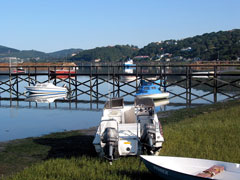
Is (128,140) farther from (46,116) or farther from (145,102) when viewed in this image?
(46,116)

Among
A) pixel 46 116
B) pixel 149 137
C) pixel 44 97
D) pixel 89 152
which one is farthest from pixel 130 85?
pixel 149 137

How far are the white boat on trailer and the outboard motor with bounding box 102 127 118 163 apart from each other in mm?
1502

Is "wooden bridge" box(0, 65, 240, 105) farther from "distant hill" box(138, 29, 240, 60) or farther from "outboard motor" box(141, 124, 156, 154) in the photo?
"distant hill" box(138, 29, 240, 60)

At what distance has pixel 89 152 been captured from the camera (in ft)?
46.9

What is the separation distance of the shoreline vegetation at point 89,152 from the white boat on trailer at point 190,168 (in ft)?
2.90

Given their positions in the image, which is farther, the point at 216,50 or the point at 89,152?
the point at 216,50

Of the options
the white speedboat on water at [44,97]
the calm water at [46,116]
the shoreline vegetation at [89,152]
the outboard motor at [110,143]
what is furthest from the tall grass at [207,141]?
the white speedboat on water at [44,97]

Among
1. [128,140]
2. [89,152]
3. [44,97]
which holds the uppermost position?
[128,140]

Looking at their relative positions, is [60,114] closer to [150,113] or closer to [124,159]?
[150,113]

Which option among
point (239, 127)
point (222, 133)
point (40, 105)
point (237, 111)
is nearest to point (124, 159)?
point (222, 133)

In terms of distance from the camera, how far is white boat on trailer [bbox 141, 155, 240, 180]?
8.71 metres

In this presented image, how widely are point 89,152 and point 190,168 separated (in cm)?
571

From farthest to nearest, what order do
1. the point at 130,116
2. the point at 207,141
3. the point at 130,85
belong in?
the point at 130,85
the point at 130,116
the point at 207,141

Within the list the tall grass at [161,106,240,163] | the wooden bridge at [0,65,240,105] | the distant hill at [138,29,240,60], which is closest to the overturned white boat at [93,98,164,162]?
the tall grass at [161,106,240,163]
